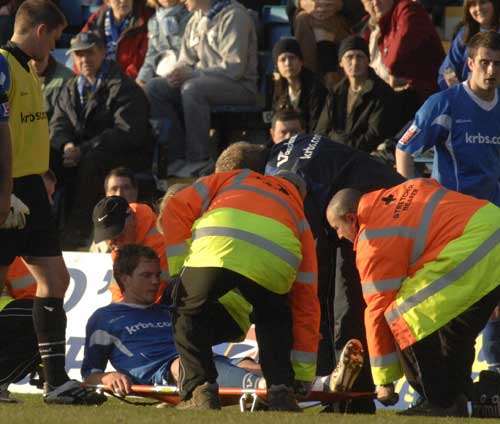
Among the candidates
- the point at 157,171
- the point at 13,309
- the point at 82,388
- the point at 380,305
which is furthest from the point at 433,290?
the point at 157,171

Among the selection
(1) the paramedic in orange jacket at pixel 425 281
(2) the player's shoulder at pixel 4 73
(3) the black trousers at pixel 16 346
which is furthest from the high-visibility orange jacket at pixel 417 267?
(3) the black trousers at pixel 16 346

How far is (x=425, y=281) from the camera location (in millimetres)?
8609

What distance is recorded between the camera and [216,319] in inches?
365

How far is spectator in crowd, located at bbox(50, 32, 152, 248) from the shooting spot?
1412 cm

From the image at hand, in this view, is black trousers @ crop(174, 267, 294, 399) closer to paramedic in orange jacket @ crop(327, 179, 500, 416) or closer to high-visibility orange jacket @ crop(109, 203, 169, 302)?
paramedic in orange jacket @ crop(327, 179, 500, 416)

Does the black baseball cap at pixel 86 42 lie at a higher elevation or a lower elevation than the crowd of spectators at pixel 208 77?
higher

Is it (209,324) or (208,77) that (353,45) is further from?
(209,324)

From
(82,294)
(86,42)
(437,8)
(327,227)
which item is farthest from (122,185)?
(437,8)

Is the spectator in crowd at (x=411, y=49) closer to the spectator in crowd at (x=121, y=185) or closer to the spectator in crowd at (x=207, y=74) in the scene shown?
the spectator in crowd at (x=207, y=74)

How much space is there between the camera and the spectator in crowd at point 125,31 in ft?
50.9

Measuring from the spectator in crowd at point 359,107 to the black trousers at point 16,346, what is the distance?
4.06m

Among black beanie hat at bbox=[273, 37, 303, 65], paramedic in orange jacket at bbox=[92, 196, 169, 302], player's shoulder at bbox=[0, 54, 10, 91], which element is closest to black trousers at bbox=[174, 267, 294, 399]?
player's shoulder at bbox=[0, 54, 10, 91]

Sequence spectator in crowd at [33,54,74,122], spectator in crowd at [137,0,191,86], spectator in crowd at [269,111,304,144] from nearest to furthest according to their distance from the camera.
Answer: spectator in crowd at [269,111,304,144]
spectator in crowd at [33,54,74,122]
spectator in crowd at [137,0,191,86]

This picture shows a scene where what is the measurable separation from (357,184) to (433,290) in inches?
58.1
